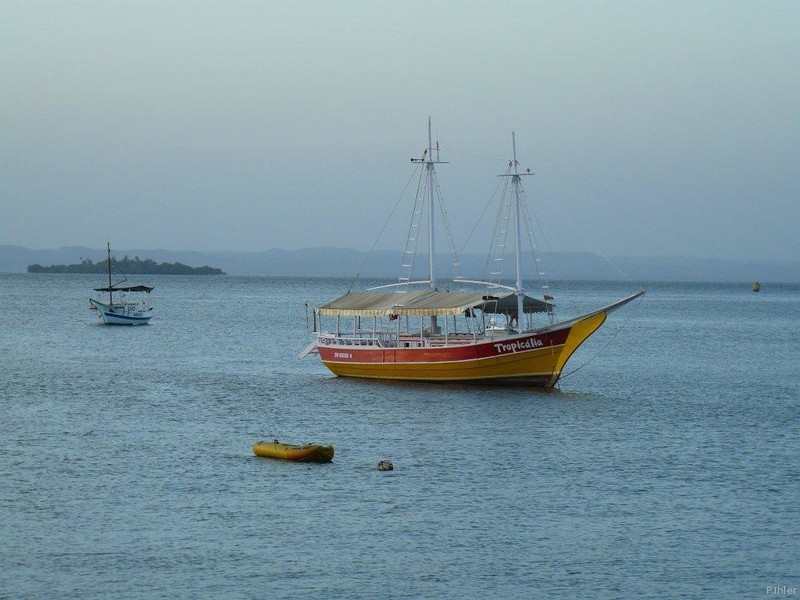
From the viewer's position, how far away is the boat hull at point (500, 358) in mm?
54562

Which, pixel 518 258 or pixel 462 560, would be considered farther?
pixel 518 258

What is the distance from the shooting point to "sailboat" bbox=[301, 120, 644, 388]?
54.9 meters

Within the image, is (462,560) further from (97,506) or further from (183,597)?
(97,506)

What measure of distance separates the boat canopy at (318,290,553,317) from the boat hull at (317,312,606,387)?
73.0 inches

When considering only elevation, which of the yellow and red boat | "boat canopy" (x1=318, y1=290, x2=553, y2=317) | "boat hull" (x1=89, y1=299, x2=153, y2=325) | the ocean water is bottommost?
the ocean water

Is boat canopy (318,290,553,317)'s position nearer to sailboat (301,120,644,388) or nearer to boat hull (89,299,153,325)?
sailboat (301,120,644,388)

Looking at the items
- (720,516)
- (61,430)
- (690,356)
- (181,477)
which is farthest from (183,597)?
(690,356)

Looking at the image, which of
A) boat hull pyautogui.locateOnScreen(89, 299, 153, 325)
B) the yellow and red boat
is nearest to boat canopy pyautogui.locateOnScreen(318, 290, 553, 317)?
the yellow and red boat

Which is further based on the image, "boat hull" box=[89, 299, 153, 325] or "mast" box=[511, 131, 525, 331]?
"boat hull" box=[89, 299, 153, 325]

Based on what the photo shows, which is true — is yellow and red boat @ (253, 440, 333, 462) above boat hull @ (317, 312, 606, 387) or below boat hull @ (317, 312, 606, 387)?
below

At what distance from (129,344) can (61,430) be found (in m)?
47.3

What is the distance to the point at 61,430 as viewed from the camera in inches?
1779

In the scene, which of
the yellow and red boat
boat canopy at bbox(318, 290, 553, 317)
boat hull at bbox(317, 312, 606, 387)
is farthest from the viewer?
boat canopy at bbox(318, 290, 553, 317)

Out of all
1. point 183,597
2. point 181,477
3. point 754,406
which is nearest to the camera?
point 183,597
